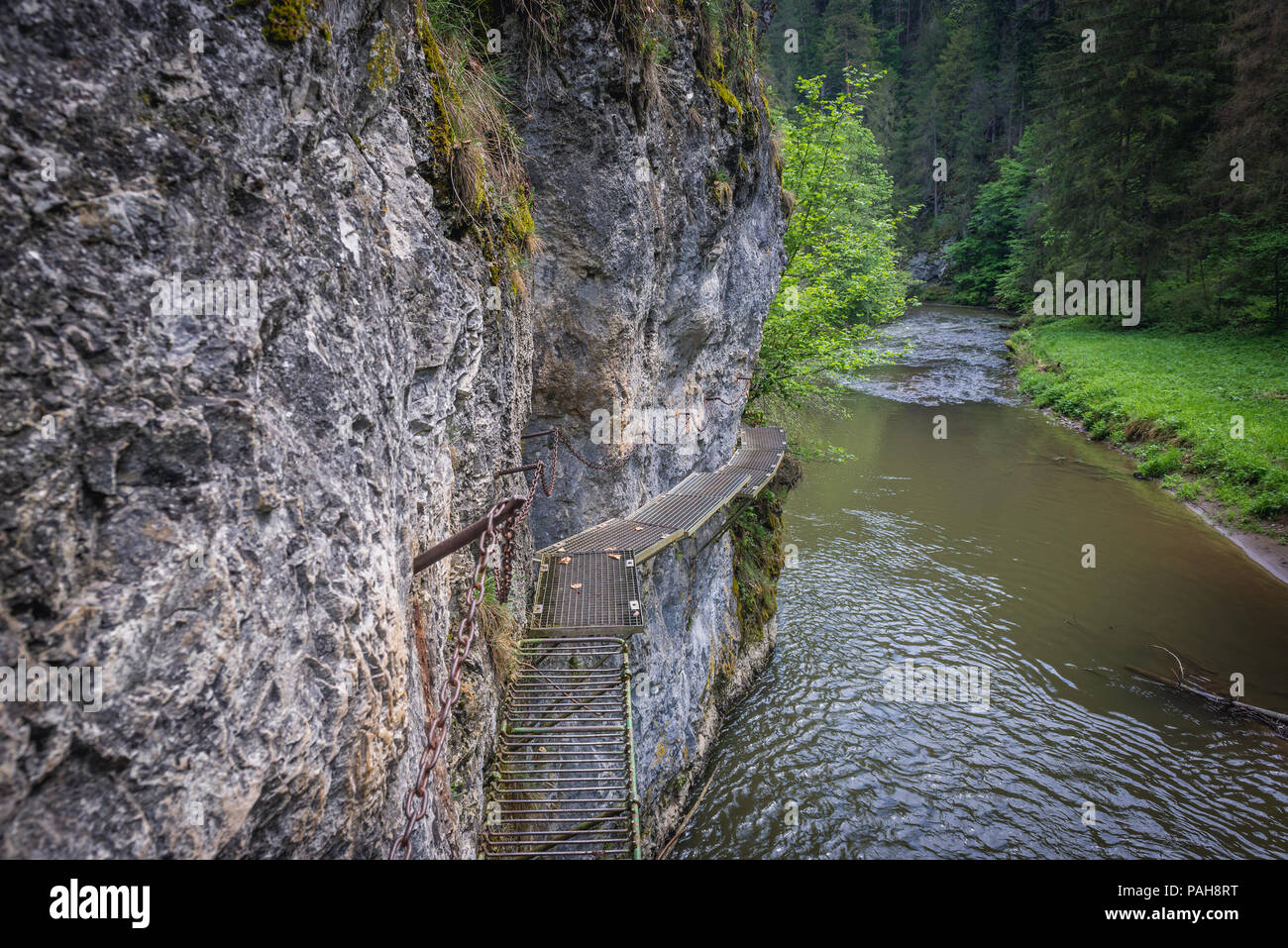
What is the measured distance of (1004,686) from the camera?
10.8 m

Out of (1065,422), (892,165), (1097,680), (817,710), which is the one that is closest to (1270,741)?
(1097,680)

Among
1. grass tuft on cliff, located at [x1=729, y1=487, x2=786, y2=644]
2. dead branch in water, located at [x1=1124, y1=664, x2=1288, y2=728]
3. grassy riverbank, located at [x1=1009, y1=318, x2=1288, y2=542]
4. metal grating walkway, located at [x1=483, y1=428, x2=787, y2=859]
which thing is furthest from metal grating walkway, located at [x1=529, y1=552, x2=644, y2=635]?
grassy riverbank, located at [x1=1009, y1=318, x2=1288, y2=542]

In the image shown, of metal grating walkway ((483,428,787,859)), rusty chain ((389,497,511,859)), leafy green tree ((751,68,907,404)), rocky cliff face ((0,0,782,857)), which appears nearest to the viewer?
rocky cliff face ((0,0,782,857))

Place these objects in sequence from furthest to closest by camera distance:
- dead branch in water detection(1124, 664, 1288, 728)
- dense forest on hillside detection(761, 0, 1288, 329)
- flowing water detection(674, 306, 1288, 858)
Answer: dense forest on hillside detection(761, 0, 1288, 329), dead branch in water detection(1124, 664, 1288, 728), flowing water detection(674, 306, 1288, 858)

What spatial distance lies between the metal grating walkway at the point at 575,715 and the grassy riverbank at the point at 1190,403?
→ 16.4m

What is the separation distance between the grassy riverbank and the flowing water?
1056mm

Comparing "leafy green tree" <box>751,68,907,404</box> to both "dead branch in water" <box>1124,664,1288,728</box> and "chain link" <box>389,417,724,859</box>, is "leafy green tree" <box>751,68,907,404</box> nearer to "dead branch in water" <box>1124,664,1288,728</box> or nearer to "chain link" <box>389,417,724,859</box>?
"dead branch in water" <box>1124,664,1288,728</box>

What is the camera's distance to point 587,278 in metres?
6.66

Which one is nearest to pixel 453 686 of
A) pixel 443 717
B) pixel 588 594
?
pixel 443 717

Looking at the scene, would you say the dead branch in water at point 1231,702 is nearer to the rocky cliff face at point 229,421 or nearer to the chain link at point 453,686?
the chain link at point 453,686

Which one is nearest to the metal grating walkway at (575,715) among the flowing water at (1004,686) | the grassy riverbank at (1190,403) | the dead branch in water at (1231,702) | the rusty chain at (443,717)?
the rusty chain at (443,717)

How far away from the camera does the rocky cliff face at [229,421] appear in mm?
1715

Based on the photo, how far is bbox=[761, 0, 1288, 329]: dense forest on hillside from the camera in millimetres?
21031

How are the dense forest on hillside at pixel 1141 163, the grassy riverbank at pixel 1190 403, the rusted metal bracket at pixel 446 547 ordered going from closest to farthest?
1. the rusted metal bracket at pixel 446 547
2. the grassy riverbank at pixel 1190 403
3. the dense forest on hillside at pixel 1141 163
